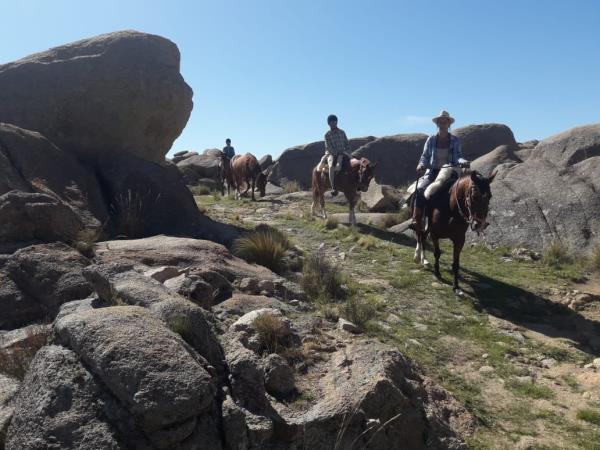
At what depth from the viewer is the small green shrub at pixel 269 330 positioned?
15.5 feet

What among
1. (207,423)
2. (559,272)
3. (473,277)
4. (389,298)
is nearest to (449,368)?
(389,298)

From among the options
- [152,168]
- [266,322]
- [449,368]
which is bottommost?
[449,368]

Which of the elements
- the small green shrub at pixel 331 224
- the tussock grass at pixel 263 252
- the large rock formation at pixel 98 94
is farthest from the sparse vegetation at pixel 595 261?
the large rock formation at pixel 98 94

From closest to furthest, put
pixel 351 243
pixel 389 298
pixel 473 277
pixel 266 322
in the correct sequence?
1. pixel 266 322
2. pixel 389 298
3. pixel 473 277
4. pixel 351 243

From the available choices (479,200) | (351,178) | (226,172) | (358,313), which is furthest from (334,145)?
(226,172)

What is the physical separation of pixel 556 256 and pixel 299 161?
61.6 ft

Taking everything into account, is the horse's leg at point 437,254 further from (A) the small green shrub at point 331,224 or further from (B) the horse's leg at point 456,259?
(A) the small green shrub at point 331,224

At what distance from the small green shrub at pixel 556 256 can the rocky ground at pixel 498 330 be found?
18cm

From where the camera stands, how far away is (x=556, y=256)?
10.5 meters

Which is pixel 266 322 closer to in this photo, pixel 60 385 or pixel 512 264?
pixel 60 385

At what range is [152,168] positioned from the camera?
1114 cm

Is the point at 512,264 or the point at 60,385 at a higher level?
the point at 60,385

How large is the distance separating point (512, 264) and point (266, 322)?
24.9ft

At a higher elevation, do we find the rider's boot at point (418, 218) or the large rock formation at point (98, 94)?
the large rock formation at point (98, 94)
